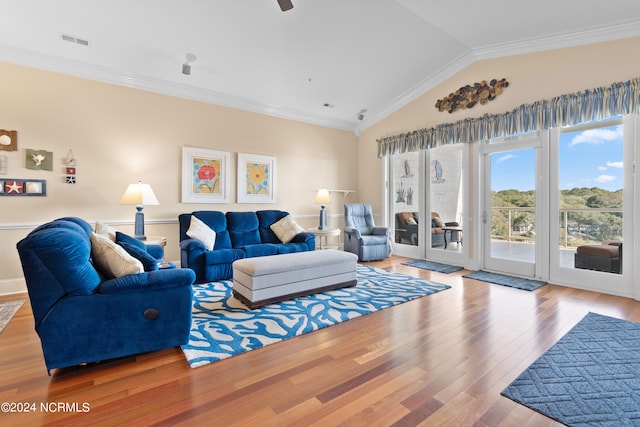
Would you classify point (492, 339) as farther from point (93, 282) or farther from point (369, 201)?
point (369, 201)

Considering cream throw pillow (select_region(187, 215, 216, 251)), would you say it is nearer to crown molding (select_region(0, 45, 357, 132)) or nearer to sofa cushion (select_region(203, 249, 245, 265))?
sofa cushion (select_region(203, 249, 245, 265))

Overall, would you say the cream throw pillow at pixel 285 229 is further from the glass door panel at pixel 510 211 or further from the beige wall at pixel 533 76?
the glass door panel at pixel 510 211

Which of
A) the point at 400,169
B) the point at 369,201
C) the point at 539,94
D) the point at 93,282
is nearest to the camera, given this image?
the point at 93,282

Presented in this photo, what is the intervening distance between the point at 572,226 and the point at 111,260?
515cm

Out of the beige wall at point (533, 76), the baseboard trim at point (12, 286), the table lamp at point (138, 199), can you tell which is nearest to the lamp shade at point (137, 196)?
the table lamp at point (138, 199)

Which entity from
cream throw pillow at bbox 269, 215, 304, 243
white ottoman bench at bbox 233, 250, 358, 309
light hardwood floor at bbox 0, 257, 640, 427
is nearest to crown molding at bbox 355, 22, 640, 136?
cream throw pillow at bbox 269, 215, 304, 243

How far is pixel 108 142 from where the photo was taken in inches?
166

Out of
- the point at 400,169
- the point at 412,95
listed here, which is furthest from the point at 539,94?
the point at 400,169

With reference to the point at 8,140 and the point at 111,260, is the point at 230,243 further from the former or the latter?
the point at 8,140

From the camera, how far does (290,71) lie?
4.65 meters

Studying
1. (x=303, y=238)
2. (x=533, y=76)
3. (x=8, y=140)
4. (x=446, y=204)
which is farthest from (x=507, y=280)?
(x=8, y=140)

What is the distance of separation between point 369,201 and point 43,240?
573cm

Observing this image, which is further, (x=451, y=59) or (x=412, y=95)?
(x=412, y=95)

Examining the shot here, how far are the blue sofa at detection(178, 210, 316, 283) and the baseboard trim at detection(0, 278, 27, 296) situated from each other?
1.85m
